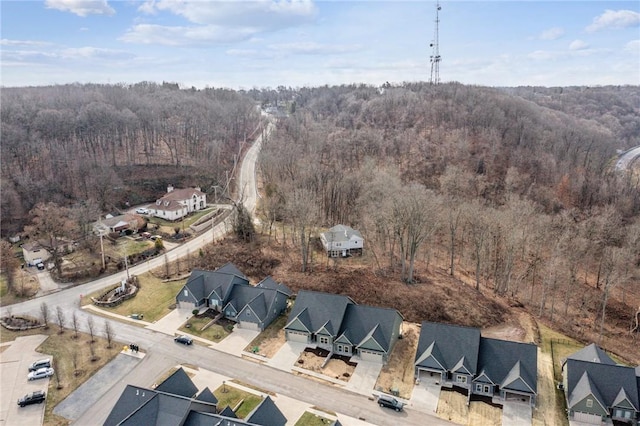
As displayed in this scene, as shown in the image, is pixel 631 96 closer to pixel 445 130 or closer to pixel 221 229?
pixel 445 130

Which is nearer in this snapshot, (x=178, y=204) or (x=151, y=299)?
(x=151, y=299)

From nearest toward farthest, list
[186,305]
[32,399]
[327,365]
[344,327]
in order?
[32,399]
[327,365]
[344,327]
[186,305]

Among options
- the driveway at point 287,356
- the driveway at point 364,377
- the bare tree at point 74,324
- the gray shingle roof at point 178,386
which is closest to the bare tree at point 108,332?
the bare tree at point 74,324

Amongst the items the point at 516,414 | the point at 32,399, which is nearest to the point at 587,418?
the point at 516,414

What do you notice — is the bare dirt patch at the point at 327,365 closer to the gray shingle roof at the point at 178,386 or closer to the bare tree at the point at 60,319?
the gray shingle roof at the point at 178,386

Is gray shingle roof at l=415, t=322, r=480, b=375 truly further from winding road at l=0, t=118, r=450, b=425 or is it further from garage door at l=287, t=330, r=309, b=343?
garage door at l=287, t=330, r=309, b=343

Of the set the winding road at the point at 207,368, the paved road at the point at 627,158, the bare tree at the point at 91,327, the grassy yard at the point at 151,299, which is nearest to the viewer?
the winding road at the point at 207,368

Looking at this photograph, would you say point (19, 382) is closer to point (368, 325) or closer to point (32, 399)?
point (32, 399)

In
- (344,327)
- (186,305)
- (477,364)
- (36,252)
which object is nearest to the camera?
(477,364)
